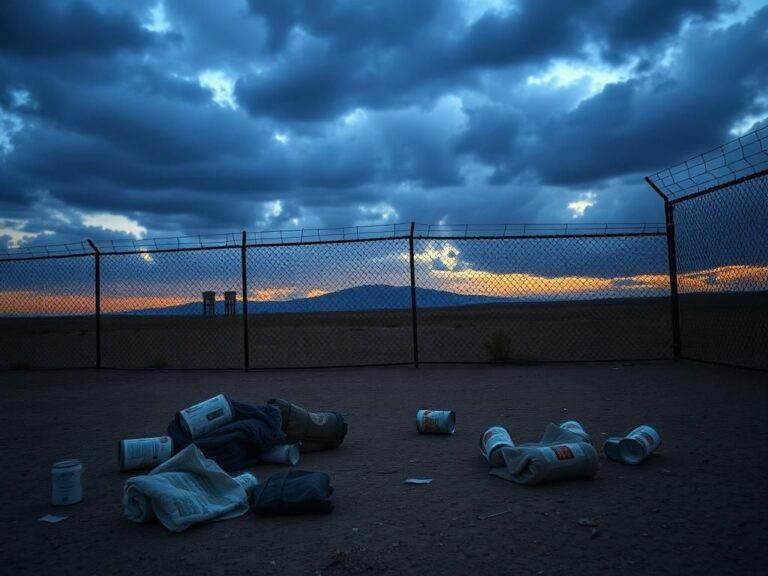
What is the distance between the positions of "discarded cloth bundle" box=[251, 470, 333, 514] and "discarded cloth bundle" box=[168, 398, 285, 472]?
0.91m

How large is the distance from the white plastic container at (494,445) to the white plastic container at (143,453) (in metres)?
2.56

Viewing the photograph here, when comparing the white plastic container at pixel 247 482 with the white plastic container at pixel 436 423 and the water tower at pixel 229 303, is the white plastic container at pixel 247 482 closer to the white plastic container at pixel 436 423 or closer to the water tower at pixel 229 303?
the white plastic container at pixel 436 423

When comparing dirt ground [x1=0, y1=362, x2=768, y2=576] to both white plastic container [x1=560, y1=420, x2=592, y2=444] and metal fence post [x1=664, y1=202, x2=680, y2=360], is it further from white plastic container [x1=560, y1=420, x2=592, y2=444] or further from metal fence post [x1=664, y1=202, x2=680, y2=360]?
metal fence post [x1=664, y1=202, x2=680, y2=360]

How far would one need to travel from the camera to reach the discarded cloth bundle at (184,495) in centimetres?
338

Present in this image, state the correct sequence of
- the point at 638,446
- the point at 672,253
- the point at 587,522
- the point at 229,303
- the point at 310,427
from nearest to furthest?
the point at 587,522 → the point at 638,446 → the point at 310,427 → the point at 672,253 → the point at 229,303

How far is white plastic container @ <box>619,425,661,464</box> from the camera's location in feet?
14.3

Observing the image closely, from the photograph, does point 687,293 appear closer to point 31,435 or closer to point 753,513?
point 753,513

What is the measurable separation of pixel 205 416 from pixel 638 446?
3505 millimetres

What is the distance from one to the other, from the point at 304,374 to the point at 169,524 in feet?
23.1

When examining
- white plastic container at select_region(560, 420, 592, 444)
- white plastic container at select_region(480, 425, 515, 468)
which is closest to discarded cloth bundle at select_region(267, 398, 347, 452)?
white plastic container at select_region(480, 425, 515, 468)

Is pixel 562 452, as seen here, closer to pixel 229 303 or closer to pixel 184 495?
pixel 184 495

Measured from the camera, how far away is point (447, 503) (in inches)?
145

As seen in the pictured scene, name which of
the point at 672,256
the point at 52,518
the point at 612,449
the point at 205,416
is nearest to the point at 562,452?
the point at 612,449

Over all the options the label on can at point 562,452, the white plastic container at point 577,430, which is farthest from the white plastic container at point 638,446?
the label on can at point 562,452
